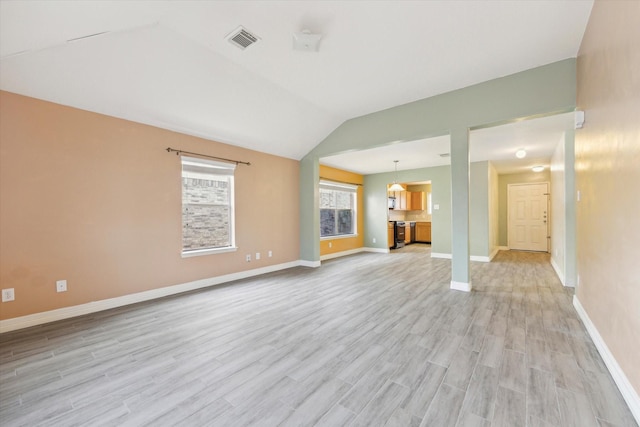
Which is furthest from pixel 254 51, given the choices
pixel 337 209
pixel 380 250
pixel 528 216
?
pixel 528 216

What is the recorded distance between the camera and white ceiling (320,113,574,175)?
166 inches

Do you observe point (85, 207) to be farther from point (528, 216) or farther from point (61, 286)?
point (528, 216)

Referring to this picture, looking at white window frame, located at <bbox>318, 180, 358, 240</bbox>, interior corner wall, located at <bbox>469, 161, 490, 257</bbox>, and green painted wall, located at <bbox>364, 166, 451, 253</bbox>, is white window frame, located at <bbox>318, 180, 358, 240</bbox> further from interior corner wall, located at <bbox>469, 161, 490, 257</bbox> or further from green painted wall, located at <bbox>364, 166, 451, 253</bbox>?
interior corner wall, located at <bbox>469, 161, 490, 257</bbox>

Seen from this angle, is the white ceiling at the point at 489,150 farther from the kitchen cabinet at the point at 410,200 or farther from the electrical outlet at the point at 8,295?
the electrical outlet at the point at 8,295

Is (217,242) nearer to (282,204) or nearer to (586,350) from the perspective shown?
(282,204)

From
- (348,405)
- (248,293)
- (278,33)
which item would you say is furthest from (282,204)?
(348,405)

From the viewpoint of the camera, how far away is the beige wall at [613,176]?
1.48 meters

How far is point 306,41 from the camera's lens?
2.50 metres

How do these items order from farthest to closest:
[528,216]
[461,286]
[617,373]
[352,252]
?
1. [528,216]
2. [352,252]
3. [461,286]
4. [617,373]

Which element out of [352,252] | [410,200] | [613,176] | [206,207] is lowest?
[352,252]

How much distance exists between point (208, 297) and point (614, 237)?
4.15 meters

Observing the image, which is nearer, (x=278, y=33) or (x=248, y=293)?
(x=278, y=33)

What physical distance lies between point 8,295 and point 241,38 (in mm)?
3440

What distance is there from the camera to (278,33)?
8.37ft
